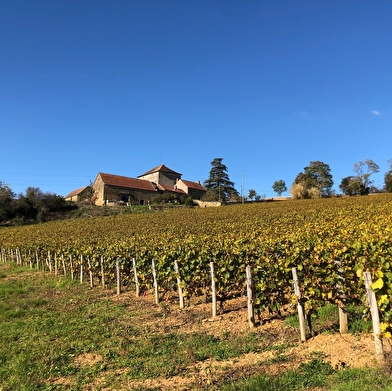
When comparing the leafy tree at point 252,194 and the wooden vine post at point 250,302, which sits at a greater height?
the leafy tree at point 252,194

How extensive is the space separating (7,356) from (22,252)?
19.2m

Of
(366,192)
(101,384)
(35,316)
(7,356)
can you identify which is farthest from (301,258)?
→ (366,192)

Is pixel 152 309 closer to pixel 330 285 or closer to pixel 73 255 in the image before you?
pixel 330 285

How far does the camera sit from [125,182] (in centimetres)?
7519

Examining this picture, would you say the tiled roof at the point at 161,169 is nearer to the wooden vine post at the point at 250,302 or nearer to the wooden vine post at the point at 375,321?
the wooden vine post at the point at 250,302

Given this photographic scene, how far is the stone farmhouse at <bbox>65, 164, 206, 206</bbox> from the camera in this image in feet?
230

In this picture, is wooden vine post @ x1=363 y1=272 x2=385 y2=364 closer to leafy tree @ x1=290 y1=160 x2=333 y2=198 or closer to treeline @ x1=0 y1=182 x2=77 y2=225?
treeline @ x1=0 y1=182 x2=77 y2=225

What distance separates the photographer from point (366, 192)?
68312 millimetres

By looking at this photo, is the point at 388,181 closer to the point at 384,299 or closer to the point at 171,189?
the point at 171,189

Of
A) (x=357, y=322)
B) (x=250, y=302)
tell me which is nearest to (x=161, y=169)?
(x=250, y=302)

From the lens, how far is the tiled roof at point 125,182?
71.2 metres

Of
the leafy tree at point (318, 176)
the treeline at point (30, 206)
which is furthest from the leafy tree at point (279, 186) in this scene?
the treeline at point (30, 206)

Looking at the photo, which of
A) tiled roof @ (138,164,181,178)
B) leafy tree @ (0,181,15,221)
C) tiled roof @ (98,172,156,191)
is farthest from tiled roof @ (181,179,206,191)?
leafy tree @ (0,181,15,221)

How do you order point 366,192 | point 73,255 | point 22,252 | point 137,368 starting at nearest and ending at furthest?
point 137,368 → point 73,255 → point 22,252 → point 366,192
